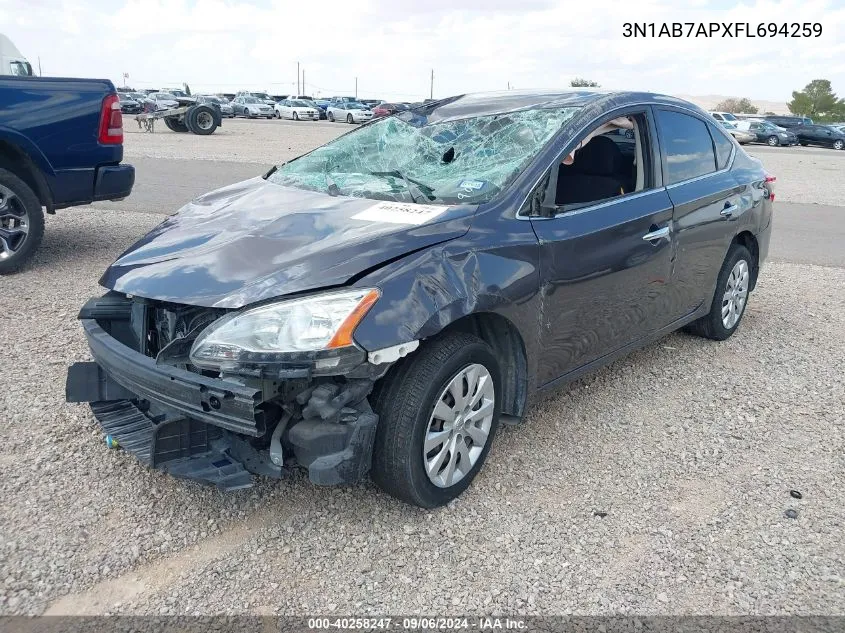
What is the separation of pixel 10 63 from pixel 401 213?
6.75 m

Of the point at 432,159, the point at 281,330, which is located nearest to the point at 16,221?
the point at 432,159

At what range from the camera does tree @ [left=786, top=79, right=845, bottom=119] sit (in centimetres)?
7631

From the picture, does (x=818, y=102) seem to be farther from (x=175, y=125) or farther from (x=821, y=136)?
(x=175, y=125)

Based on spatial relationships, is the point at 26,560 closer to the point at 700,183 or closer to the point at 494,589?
the point at 494,589

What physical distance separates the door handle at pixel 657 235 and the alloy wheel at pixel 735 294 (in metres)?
1.24

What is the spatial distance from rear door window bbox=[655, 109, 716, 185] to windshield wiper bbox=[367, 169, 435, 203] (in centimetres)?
156

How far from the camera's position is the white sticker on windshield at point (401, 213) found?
3123mm

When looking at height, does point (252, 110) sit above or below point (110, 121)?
above

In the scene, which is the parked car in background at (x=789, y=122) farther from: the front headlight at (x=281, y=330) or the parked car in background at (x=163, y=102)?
the front headlight at (x=281, y=330)

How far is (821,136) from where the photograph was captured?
134ft

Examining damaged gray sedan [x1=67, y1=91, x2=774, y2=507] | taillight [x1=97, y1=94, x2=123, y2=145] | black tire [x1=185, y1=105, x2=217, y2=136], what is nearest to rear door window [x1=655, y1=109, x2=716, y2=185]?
damaged gray sedan [x1=67, y1=91, x2=774, y2=507]

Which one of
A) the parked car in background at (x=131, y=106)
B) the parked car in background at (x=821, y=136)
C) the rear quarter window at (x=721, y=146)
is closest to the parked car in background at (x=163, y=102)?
the parked car in background at (x=131, y=106)

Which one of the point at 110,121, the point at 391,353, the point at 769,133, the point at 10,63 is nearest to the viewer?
the point at 391,353

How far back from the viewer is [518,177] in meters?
3.40
